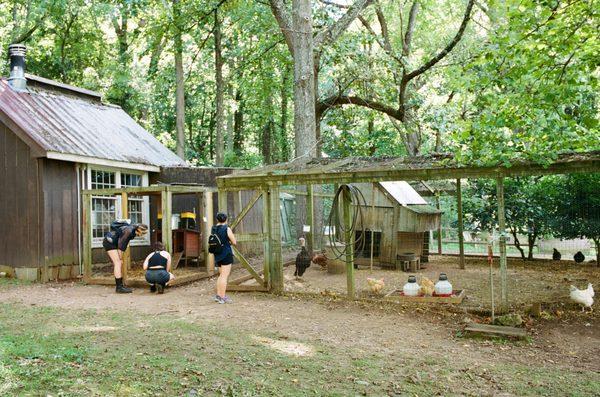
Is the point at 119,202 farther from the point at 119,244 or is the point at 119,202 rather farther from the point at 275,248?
the point at 275,248

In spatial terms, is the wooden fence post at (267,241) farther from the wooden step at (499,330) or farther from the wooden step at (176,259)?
the wooden step at (499,330)

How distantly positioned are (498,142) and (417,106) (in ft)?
33.9

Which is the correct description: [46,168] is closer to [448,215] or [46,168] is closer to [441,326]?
[441,326]

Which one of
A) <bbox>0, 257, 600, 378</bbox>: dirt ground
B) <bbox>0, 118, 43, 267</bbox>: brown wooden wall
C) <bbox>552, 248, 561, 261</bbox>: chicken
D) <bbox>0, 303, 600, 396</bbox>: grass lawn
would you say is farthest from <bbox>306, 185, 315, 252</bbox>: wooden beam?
<bbox>0, 303, 600, 396</bbox>: grass lawn

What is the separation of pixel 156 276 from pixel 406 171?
210 inches

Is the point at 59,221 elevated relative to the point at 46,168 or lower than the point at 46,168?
lower

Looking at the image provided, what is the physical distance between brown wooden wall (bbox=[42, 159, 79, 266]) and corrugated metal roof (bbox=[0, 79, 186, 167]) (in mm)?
623

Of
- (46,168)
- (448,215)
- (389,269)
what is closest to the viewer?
(46,168)

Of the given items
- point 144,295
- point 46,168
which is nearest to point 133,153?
point 46,168

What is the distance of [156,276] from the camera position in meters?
10.5

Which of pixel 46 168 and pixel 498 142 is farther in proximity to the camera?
pixel 46 168

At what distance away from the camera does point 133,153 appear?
14781mm

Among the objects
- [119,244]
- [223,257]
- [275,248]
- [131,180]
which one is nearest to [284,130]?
[131,180]

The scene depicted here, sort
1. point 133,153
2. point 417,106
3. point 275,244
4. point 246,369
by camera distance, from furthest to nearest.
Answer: point 417,106 < point 133,153 < point 275,244 < point 246,369
